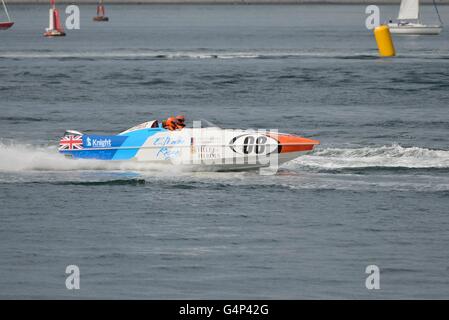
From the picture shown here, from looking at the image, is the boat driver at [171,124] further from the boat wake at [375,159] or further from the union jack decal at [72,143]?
the boat wake at [375,159]

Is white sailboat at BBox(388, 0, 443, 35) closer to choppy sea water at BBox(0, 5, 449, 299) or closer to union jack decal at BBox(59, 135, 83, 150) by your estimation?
choppy sea water at BBox(0, 5, 449, 299)

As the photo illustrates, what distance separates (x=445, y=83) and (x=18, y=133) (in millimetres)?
31221

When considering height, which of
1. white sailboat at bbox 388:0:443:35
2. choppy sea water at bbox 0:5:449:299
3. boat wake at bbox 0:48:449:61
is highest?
white sailboat at bbox 388:0:443:35

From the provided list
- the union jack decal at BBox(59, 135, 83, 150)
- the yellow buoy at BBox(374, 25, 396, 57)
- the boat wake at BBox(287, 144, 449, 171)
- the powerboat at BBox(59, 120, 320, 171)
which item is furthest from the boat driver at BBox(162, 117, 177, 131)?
the yellow buoy at BBox(374, 25, 396, 57)

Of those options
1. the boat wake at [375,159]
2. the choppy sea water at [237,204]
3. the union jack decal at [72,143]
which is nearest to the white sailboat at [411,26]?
the choppy sea water at [237,204]

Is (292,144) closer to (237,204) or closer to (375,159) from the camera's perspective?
(237,204)

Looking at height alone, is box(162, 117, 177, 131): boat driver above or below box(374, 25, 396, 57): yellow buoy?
below

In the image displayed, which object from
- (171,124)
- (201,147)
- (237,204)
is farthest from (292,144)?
(171,124)

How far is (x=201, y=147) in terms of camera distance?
35438 millimetres

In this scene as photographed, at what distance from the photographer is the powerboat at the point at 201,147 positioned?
35.2 metres

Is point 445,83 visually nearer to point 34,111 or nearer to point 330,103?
point 330,103

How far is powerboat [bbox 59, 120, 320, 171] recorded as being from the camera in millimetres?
35156

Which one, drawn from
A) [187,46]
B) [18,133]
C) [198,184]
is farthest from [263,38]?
[198,184]
